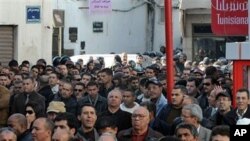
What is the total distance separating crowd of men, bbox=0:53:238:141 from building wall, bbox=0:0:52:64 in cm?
893

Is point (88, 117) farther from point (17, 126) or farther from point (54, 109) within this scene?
point (54, 109)

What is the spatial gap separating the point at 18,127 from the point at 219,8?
14.5ft

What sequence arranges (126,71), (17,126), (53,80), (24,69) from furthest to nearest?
(24,69), (126,71), (53,80), (17,126)

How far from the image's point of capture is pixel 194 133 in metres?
9.63

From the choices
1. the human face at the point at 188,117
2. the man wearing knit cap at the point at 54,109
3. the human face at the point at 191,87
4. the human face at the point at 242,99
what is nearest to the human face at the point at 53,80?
the human face at the point at 191,87

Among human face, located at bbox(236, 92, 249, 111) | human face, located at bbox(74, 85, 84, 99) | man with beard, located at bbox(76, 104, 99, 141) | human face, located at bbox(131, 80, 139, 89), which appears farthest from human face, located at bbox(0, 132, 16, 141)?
human face, located at bbox(131, 80, 139, 89)

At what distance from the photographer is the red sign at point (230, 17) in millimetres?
13820

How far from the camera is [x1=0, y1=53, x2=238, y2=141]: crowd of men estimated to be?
10156 mm

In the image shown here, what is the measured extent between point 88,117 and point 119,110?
5.69 feet

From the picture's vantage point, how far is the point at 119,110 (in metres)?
12.8

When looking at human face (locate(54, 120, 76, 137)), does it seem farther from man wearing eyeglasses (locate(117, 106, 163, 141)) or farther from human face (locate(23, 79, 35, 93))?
human face (locate(23, 79, 35, 93))

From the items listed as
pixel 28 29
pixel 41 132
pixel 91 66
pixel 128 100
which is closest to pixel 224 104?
pixel 128 100

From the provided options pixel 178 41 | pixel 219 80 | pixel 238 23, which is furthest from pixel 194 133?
pixel 178 41

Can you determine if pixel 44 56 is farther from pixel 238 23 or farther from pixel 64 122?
pixel 64 122
